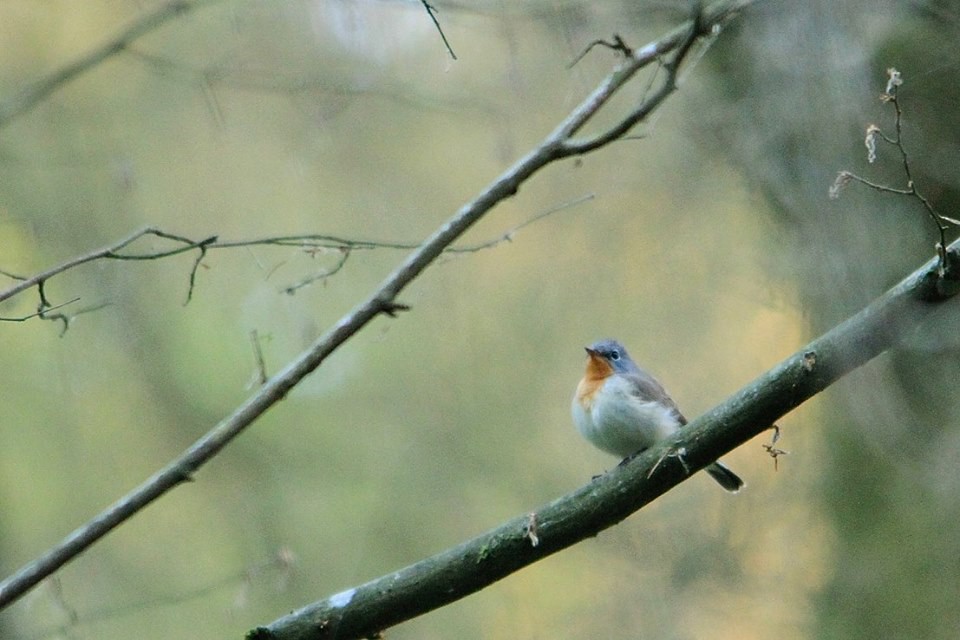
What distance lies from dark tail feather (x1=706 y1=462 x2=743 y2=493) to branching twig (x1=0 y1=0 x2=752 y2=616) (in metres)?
2.21

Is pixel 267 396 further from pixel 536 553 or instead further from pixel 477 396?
pixel 477 396

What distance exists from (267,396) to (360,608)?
2.34 ft

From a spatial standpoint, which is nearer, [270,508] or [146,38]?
[146,38]

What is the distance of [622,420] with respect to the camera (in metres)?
4.83

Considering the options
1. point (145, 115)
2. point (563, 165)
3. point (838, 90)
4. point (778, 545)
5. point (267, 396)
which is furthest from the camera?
point (563, 165)

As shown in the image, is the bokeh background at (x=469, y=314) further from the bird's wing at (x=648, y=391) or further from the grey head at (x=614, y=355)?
the bird's wing at (x=648, y=391)

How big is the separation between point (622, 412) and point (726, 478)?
2.51 feet

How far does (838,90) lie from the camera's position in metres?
5.13

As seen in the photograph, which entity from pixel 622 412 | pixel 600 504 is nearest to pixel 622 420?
pixel 622 412

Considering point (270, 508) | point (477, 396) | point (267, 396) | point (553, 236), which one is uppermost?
point (553, 236)

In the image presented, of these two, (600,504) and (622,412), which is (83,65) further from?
(622,412)

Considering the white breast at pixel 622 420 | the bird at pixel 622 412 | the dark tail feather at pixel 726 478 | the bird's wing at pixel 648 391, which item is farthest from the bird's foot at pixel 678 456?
the dark tail feather at pixel 726 478

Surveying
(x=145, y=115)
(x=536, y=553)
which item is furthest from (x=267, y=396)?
(x=145, y=115)

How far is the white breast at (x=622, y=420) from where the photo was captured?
4.84m
